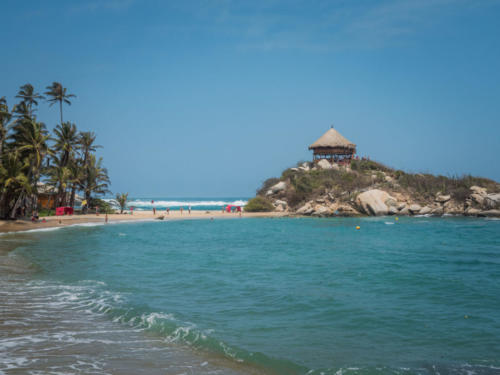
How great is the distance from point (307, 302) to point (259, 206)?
42383 mm

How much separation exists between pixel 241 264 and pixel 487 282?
7.78 m

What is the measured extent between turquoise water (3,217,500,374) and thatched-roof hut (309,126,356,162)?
36.9 metres

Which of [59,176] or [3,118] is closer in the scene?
[3,118]

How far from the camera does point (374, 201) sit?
42.2 meters

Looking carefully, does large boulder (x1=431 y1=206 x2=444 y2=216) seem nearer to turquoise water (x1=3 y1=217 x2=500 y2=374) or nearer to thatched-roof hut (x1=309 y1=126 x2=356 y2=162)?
thatched-roof hut (x1=309 y1=126 x2=356 y2=162)

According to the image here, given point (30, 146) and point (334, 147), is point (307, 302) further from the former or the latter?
point (334, 147)

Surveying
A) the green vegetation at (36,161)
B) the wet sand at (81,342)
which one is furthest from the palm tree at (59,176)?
the wet sand at (81,342)

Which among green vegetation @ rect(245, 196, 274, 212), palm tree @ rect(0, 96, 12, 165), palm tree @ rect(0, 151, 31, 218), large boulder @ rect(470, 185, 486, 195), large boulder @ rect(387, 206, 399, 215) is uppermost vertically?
palm tree @ rect(0, 96, 12, 165)

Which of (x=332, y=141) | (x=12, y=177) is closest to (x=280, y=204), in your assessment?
(x=332, y=141)

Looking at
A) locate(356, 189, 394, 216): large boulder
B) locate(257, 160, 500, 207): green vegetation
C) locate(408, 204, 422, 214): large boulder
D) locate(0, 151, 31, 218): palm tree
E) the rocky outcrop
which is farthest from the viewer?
the rocky outcrop

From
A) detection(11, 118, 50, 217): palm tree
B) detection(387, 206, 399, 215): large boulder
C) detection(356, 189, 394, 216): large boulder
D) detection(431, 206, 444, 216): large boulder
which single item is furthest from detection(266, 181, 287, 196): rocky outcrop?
detection(11, 118, 50, 217): palm tree

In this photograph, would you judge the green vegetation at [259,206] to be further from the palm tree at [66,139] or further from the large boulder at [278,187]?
the palm tree at [66,139]

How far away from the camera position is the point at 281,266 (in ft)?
43.8

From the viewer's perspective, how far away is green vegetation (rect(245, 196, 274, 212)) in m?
50.7
